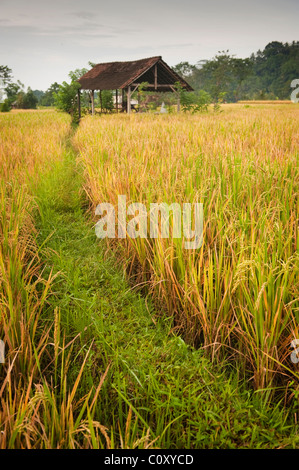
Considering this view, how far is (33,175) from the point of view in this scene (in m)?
4.53

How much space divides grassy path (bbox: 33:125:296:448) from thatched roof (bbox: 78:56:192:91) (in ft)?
49.2

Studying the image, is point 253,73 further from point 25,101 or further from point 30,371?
point 30,371

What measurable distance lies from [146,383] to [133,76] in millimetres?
16451

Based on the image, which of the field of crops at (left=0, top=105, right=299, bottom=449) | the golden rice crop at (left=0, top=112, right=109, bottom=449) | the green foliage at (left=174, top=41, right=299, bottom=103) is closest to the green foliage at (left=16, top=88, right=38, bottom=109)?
the green foliage at (left=174, top=41, right=299, bottom=103)

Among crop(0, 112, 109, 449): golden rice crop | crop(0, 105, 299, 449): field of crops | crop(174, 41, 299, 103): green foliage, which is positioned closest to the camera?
crop(0, 112, 109, 449): golden rice crop

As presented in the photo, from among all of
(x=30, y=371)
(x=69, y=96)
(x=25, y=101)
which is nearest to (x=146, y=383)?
Result: (x=30, y=371)

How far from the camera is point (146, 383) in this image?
1685 mm

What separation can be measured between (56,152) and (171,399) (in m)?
5.64

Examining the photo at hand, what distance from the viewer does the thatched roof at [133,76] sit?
16.6 m

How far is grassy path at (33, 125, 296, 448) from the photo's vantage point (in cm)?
141

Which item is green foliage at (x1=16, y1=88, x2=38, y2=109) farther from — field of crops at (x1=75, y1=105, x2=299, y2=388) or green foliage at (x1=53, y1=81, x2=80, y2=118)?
field of crops at (x1=75, y1=105, x2=299, y2=388)
